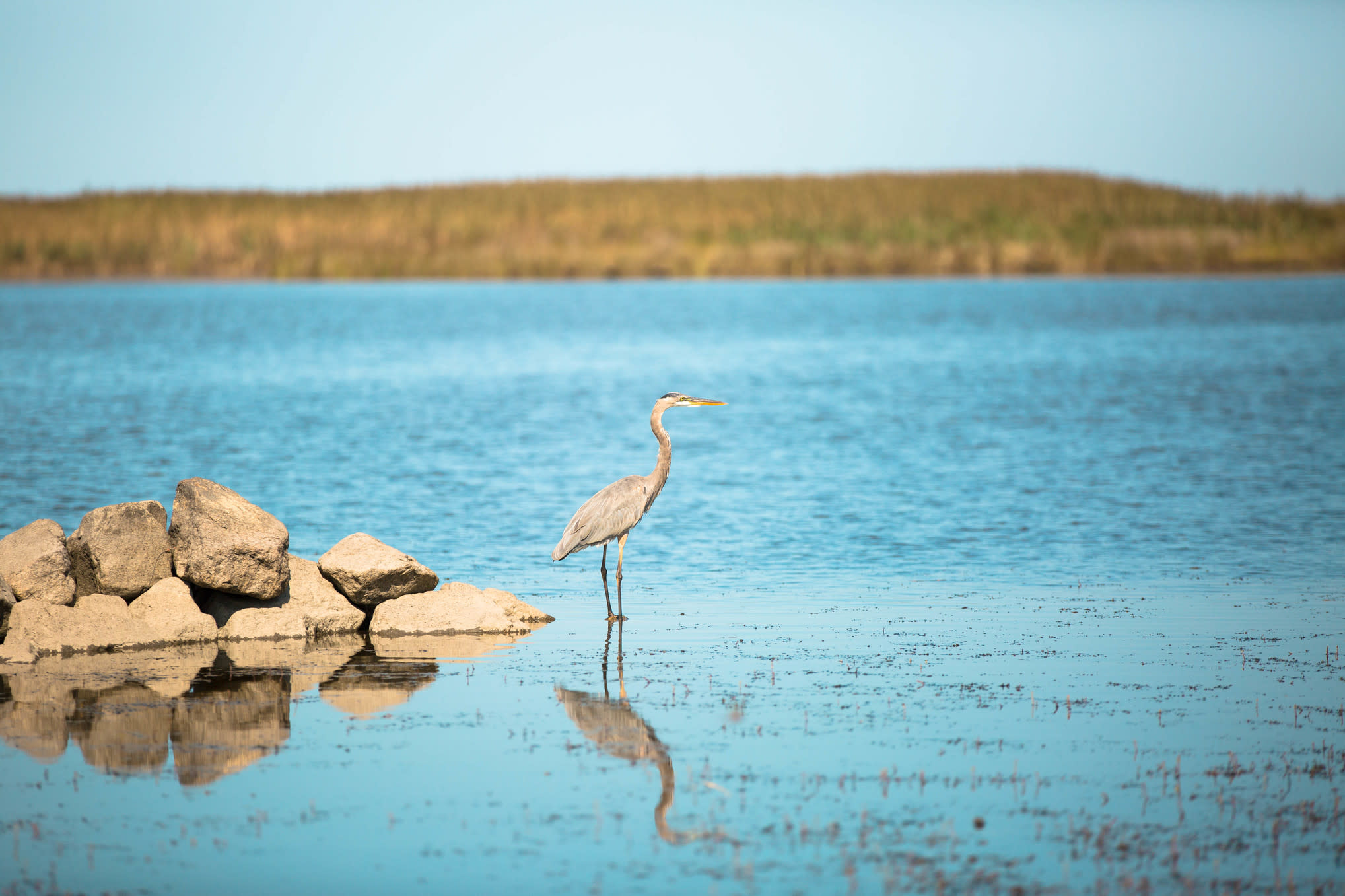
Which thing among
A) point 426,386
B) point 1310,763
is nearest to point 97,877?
point 1310,763

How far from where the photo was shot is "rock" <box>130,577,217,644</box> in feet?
31.6

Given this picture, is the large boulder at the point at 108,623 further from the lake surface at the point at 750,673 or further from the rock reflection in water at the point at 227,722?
the rock reflection in water at the point at 227,722

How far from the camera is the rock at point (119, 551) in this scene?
381 inches

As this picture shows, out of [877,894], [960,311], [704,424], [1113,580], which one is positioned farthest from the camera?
[960,311]

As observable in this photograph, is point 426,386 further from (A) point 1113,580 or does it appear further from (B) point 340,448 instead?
(A) point 1113,580

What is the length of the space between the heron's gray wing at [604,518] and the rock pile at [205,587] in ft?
2.25

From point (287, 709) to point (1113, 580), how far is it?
700 centimetres

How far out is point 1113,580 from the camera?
1168cm

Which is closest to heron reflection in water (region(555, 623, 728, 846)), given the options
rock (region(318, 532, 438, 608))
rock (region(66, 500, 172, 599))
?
rock (region(318, 532, 438, 608))

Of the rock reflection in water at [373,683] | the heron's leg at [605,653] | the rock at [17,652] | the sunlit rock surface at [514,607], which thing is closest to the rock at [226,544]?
the rock reflection in water at [373,683]

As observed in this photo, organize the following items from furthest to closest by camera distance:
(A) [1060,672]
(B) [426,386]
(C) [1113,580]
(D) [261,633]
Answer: (B) [426,386] → (C) [1113,580] → (D) [261,633] → (A) [1060,672]

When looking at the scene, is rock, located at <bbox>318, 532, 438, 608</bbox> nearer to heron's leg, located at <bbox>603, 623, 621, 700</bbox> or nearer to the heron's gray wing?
the heron's gray wing

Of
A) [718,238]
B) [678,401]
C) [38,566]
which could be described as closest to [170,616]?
[38,566]

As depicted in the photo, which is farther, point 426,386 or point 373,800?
point 426,386
